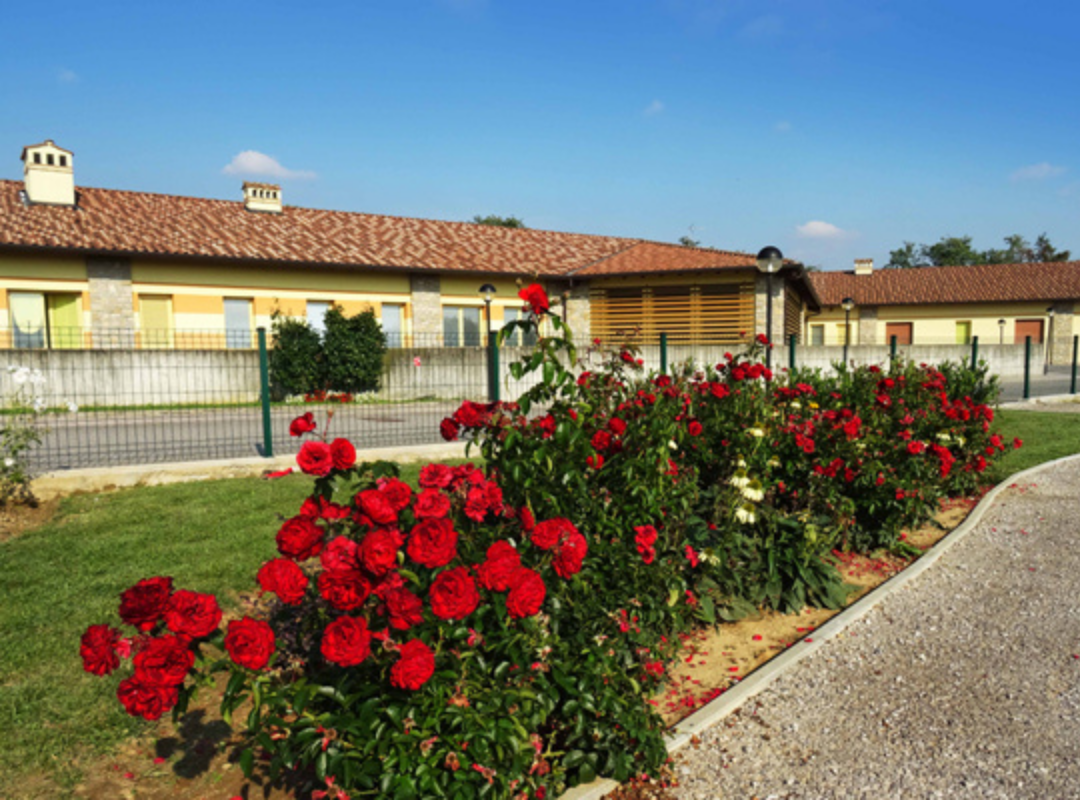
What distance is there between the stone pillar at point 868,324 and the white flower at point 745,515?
141 ft

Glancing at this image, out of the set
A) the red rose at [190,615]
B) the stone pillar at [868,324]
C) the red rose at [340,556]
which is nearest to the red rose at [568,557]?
the red rose at [340,556]

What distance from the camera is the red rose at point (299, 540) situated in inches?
93.7

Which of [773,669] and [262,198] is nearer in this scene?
[773,669]

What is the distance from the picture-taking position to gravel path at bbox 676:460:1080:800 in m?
2.89

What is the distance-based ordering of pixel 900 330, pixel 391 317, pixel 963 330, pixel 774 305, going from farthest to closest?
pixel 900 330
pixel 963 330
pixel 774 305
pixel 391 317

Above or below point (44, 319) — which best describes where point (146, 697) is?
below

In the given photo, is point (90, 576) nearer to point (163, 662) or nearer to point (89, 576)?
point (89, 576)

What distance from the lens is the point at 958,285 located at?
4353 cm

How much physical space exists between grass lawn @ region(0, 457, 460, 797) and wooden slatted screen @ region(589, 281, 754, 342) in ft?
63.0

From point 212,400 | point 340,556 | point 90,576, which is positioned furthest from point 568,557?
point 212,400

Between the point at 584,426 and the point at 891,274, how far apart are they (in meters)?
48.1

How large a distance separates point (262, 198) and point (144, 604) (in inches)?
1066

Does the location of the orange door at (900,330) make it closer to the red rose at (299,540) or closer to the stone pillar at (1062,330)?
the stone pillar at (1062,330)

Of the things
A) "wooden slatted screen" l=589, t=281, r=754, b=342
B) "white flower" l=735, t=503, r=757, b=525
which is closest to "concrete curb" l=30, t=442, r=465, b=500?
"white flower" l=735, t=503, r=757, b=525
